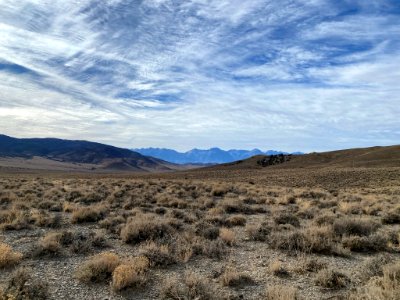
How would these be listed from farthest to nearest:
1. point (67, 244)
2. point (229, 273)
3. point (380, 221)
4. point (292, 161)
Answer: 1. point (292, 161)
2. point (380, 221)
3. point (67, 244)
4. point (229, 273)

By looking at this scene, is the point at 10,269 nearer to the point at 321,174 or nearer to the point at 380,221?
the point at 380,221

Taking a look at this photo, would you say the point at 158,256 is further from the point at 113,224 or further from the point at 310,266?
the point at 113,224

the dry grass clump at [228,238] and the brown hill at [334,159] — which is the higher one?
the brown hill at [334,159]

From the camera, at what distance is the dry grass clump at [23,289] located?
6.19 metres

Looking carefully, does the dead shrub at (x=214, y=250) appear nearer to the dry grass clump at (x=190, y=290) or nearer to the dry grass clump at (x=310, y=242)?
the dry grass clump at (x=310, y=242)

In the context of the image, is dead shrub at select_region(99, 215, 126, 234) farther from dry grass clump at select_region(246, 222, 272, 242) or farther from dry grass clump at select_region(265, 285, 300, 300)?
dry grass clump at select_region(265, 285, 300, 300)

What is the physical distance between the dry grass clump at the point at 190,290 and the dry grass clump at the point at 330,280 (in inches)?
89.6

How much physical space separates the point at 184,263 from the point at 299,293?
10.7 feet

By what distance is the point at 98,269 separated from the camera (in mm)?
7766

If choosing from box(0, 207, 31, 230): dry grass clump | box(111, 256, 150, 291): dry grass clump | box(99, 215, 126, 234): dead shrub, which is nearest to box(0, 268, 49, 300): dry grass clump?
box(111, 256, 150, 291): dry grass clump

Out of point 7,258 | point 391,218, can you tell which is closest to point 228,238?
point 7,258

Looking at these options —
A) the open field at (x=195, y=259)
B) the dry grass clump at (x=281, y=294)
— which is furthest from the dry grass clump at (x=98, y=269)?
the dry grass clump at (x=281, y=294)

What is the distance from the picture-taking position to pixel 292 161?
88750 mm

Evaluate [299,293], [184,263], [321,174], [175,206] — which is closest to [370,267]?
[299,293]
